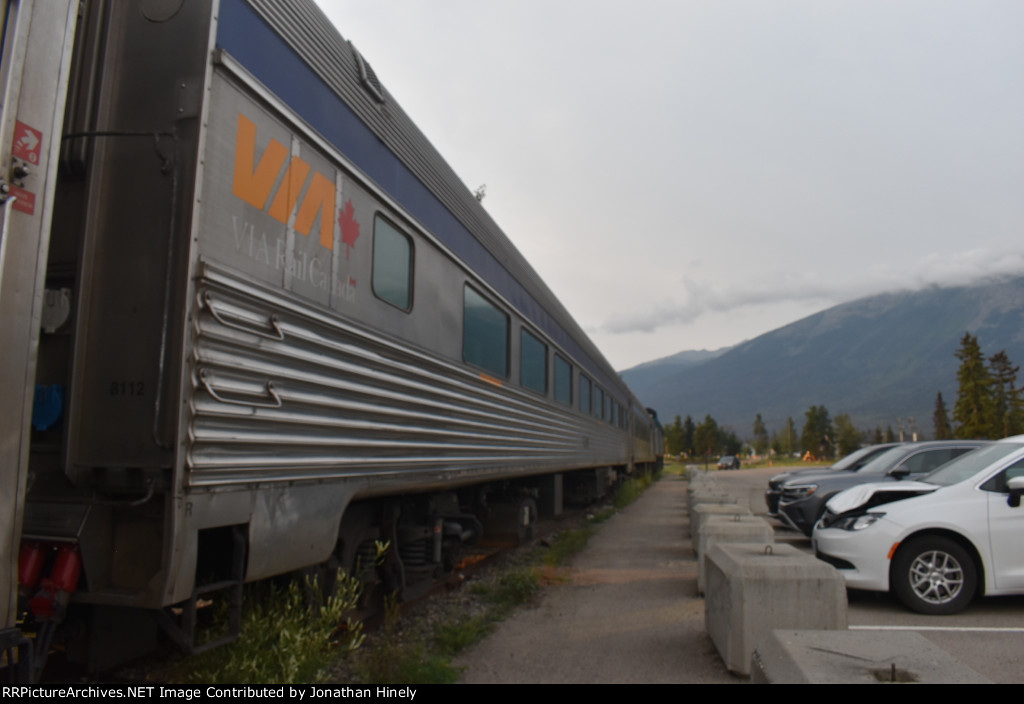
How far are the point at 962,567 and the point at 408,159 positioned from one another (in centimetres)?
510

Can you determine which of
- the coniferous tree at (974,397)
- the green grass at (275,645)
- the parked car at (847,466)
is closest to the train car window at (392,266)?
the green grass at (275,645)

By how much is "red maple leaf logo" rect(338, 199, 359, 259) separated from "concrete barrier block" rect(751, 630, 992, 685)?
2.92m

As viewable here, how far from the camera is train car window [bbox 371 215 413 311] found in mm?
4664

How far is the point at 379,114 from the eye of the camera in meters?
4.83

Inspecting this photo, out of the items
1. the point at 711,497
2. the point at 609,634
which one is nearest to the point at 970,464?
the point at 609,634

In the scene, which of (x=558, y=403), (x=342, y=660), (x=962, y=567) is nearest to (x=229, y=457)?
(x=342, y=660)

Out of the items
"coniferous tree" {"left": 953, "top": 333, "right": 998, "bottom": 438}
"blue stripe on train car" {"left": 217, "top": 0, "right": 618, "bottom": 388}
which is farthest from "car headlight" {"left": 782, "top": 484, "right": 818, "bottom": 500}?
"coniferous tree" {"left": 953, "top": 333, "right": 998, "bottom": 438}

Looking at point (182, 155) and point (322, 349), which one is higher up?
point (182, 155)

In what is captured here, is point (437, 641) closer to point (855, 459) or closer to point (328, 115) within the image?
point (328, 115)

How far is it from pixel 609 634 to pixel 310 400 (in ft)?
9.59

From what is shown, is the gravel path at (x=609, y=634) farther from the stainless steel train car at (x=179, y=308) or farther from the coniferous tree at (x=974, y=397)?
the coniferous tree at (x=974, y=397)

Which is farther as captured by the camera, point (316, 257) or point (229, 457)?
point (316, 257)

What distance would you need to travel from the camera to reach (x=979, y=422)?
182 ft

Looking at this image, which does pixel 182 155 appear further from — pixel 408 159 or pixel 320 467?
pixel 408 159
